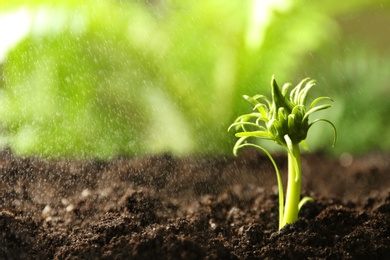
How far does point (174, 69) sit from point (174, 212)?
19.0 inches

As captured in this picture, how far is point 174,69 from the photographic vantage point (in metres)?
1.63

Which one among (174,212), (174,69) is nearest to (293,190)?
(174,212)

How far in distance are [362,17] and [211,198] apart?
35.1 inches

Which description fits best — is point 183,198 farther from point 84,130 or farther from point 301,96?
point 301,96

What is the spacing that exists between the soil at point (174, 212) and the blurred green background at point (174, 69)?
0.22 ft

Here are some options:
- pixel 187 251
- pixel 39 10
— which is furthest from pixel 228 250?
pixel 39 10

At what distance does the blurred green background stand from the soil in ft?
0.22

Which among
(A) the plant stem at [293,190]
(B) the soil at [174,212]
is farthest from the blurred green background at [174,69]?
(A) the plant stem at [293,190]

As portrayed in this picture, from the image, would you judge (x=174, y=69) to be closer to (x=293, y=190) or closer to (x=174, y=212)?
(x=174, y=212)

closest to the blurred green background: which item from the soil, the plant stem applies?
the soil

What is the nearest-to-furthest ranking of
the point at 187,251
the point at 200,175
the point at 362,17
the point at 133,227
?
the point at 187,251, the point at 133,227, the point at 200,175, the point at 362,17

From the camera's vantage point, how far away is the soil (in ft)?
3.32

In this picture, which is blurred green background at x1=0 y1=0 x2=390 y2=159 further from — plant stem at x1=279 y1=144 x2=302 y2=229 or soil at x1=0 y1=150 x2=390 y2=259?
plant stem at x1=279 y1=144 x2=302 y2=229

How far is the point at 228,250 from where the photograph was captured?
3.29ft
